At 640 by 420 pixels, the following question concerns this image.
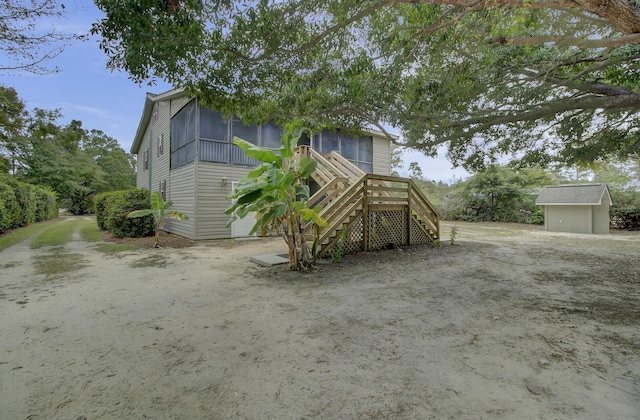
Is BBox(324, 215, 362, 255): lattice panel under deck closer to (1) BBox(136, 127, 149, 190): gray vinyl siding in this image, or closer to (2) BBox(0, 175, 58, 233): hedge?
(2) BBox(0, 175, 58, 233): hedge

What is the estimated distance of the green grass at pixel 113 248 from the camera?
8.68m

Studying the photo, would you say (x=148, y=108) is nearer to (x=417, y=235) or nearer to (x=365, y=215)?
(x=365, y=215)

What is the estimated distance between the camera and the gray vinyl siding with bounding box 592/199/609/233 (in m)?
14.4

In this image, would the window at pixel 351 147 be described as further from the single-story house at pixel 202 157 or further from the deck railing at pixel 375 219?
the deck railing at pixel 375 219

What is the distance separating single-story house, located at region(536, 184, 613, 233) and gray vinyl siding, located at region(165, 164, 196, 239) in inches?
694

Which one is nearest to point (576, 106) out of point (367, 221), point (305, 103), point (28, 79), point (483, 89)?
point (483, 89)

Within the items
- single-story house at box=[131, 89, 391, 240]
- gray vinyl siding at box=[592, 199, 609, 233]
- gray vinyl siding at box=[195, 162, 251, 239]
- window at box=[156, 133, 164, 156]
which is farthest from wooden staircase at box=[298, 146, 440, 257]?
gray vinyl siding at box=[592, 199, 609, 233]

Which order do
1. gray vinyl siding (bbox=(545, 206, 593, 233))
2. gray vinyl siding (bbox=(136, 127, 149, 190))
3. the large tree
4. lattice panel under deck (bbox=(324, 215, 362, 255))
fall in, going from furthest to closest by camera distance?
gray vinyl siding (bbox=(136, 127, 149, 190)) < gray vinyl siding (bbox=(545, 206, 593, 233)) < lattice panel under deck (bbox=(324, 215, 362, 255)) < the large tree

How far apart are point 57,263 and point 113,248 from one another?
2232 mm

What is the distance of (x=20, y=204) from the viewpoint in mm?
14516

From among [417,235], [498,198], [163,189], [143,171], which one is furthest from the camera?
[498,198]

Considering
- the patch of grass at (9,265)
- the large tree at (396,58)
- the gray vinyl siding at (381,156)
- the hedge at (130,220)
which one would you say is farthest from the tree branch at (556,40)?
the hedge at (130,220)

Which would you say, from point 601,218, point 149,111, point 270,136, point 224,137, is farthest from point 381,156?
point 149,111

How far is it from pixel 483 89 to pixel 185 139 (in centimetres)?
1036
